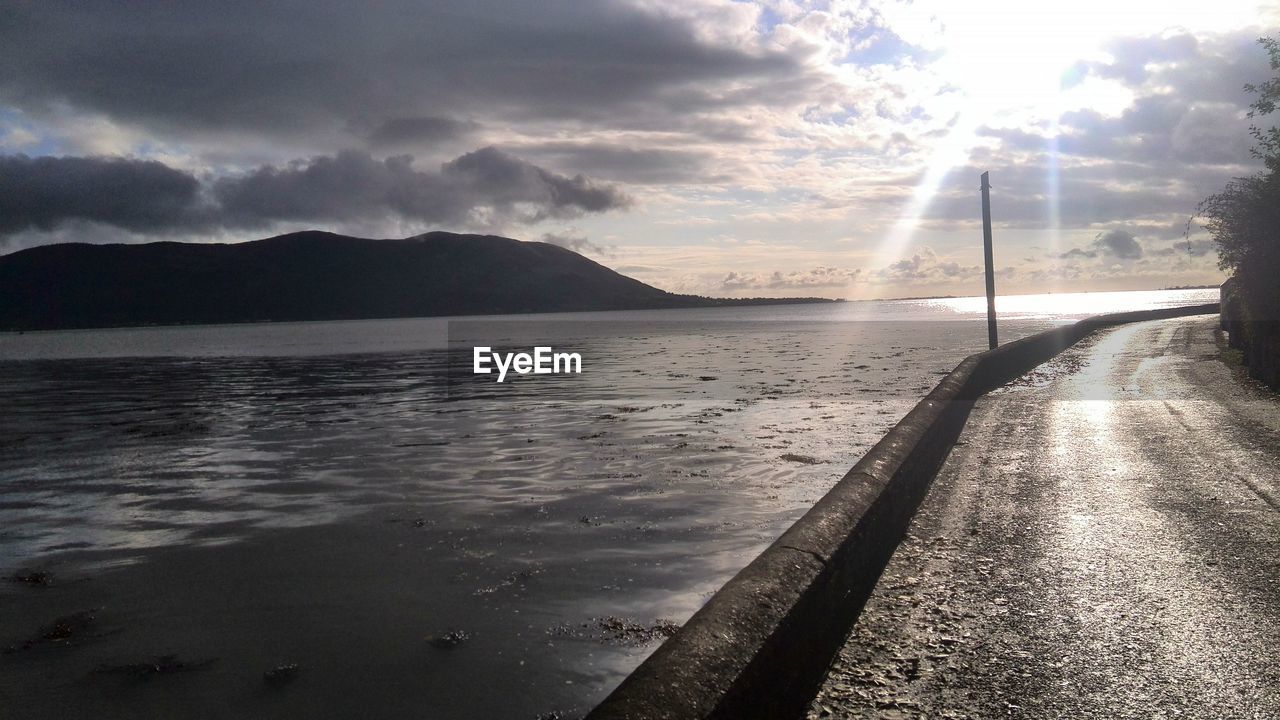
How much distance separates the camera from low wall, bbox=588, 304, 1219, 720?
3.15 metres

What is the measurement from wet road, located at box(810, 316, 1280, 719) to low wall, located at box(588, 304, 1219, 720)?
14 centimetres

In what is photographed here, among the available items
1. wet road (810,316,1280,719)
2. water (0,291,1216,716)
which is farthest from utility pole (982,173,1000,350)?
wet road (810,316,1280,719)

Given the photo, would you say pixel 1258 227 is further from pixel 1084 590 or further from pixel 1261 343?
pixel 1084 590

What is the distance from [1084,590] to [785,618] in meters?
2.29

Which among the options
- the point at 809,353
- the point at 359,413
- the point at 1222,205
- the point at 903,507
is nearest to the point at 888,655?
the point at 903,507

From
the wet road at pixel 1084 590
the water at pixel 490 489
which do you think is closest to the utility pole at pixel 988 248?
the water at pixel 490 489

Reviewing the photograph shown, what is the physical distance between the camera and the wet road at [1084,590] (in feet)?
12.4

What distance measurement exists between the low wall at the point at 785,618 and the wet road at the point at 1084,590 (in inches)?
5.6

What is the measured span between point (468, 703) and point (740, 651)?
1629mm

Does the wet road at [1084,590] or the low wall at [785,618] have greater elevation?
the low wall at [785,618]

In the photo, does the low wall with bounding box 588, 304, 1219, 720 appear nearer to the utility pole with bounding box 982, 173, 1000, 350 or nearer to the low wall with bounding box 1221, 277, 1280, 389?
the low wall with bounding box 1221, 277, 1280, 389

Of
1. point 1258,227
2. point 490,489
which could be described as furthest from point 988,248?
point 490,489

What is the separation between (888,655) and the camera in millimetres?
4258

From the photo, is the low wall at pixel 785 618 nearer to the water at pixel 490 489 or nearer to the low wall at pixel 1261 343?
the water at pixel 490 489
